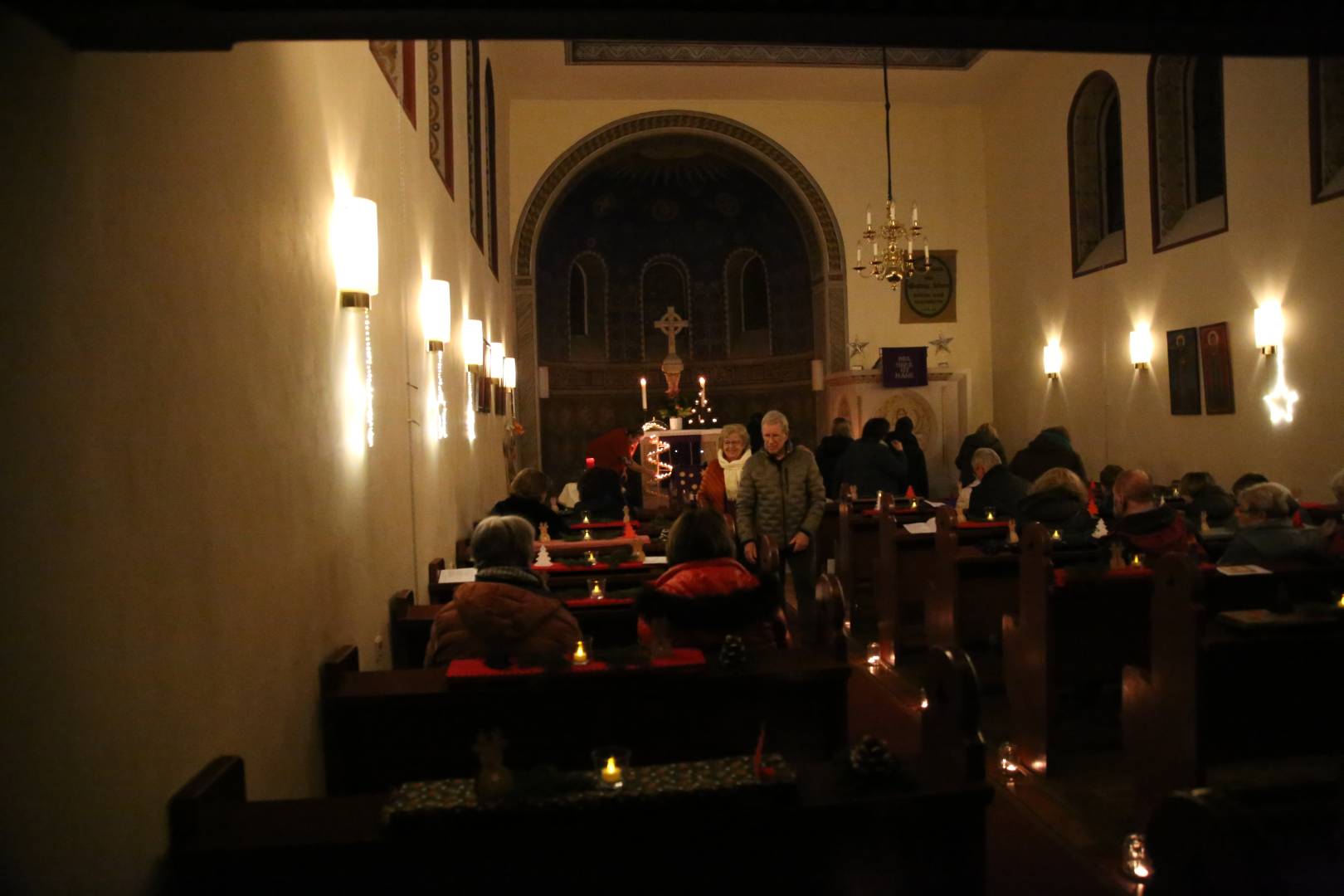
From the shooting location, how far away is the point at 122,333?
84.1 inches

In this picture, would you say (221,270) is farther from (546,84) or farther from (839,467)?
(546,84)

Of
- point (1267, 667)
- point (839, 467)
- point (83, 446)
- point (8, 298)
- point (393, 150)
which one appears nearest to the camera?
point (8, 298)

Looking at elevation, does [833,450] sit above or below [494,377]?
below

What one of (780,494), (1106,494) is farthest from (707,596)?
(1106,494)

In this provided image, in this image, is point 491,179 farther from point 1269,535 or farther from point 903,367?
point 1269,535

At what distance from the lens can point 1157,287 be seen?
39.4 feet

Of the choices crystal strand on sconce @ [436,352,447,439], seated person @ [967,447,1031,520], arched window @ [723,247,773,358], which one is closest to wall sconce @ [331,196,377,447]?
crystal strand on sconce @ [436,352,447,439]

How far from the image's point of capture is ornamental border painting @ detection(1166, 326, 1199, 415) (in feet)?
36.8

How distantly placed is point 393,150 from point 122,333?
3.83m

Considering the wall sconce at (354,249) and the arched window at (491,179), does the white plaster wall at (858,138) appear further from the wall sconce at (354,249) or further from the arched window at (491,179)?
the wall sconce at (354,249)

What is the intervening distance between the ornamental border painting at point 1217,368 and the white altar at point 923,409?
4.55 m

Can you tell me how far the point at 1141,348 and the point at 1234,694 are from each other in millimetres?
9225

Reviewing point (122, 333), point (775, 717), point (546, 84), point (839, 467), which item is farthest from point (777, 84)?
point (122, 333)

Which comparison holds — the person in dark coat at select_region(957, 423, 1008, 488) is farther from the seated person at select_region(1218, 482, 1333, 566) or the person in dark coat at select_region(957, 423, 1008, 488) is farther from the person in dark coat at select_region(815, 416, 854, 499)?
the seated person at select_region(1218, 482, 1333, 566)
